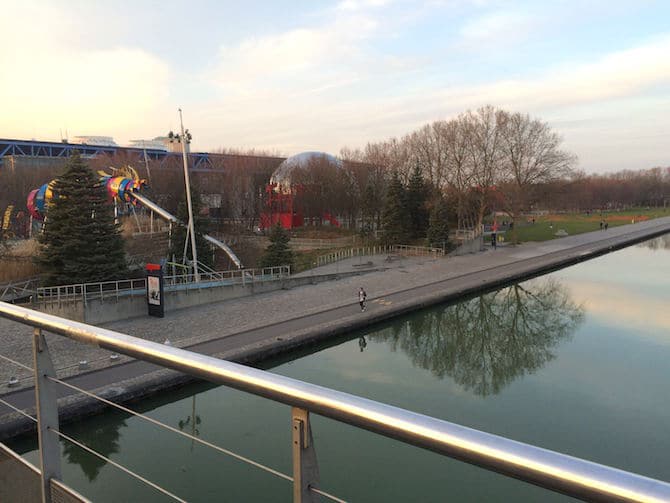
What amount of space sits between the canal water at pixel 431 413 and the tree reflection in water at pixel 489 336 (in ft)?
0.28

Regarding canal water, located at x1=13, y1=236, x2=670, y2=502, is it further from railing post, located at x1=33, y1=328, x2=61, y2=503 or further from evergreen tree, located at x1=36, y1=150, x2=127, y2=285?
evergreen tree, located at x1=36, y1=150, x2=127, y2=285

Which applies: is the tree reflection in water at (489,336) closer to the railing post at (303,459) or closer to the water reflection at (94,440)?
the water reflection at (94,440)

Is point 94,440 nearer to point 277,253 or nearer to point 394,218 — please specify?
point 277,253

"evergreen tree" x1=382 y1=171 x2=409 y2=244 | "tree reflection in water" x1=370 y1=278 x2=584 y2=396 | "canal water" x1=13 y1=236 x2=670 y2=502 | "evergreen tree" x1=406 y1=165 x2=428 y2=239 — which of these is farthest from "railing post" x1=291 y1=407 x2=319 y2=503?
"evergreen tree" x1=406 y1=165 x2=428 y2=239

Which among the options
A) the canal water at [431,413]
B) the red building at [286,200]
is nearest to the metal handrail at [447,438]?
the canal water at [431,413]

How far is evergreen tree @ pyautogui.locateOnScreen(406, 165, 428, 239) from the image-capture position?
42.1 meters

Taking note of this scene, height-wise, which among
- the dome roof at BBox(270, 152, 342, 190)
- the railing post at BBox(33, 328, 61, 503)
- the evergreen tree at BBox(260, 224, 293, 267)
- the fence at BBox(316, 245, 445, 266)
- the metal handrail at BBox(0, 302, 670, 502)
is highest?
the dome roof at BBox(270, 152, 342, 190)

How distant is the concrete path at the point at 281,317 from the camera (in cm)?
1292

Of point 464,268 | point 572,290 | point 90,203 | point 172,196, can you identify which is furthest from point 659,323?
point 172,196

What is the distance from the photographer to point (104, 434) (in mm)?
10922

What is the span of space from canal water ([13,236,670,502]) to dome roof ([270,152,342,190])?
30278mm

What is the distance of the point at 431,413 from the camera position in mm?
12070

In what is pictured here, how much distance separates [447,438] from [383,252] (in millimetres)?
38362

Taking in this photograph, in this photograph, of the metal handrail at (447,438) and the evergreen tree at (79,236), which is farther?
the evergreen tree at (79,236)
